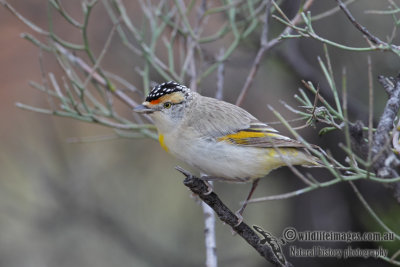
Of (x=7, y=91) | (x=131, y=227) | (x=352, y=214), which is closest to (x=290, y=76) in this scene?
(x=352, y=214)

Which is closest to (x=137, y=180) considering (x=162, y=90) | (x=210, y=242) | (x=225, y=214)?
(x=162, y=90)

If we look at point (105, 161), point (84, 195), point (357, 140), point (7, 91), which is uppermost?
point (7, 91)

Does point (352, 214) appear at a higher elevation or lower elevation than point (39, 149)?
lower

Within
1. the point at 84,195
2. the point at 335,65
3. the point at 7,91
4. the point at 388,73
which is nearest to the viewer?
the point at 388,73

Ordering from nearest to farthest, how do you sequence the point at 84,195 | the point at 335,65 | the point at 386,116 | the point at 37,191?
the point at 386,116, the point at 335,65, the point at 84,195, the point at 37,191

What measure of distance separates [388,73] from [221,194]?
3008mm

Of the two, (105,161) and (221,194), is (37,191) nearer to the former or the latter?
(105,161)

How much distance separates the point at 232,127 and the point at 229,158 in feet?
1.09

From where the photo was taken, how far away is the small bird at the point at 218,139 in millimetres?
3791

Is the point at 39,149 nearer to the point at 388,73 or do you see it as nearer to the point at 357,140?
the point at 388,73

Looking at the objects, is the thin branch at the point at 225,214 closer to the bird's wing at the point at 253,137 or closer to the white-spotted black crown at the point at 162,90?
the bird's wing at the point at 253,137

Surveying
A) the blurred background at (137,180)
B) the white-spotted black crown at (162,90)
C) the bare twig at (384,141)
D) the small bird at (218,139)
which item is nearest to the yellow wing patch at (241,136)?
the small bird at (218,139)

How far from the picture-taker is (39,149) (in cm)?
929

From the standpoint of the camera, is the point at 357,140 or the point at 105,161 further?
the point at 105,161
